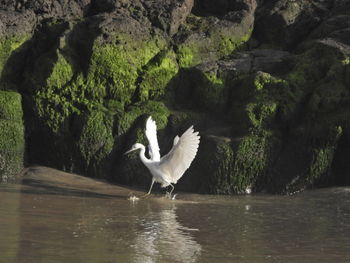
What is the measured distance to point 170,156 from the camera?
10367 millimetres

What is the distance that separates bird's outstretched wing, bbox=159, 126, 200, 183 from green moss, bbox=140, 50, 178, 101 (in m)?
2.41

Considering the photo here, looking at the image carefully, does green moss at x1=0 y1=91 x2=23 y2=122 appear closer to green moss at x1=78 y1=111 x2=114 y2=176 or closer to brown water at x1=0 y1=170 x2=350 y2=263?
green moss at x1=78 y1=111 x2=114 y2=176

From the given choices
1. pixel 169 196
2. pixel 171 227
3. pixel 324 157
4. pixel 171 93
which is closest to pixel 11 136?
pixel 171 93

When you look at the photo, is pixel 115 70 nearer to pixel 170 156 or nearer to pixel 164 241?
pixel 170 156

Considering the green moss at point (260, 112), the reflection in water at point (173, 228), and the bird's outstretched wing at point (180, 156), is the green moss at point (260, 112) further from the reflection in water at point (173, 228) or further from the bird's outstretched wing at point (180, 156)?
the bird's outstretched wing at point (180, 156)

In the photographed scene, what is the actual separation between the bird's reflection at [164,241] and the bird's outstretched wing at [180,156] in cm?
174

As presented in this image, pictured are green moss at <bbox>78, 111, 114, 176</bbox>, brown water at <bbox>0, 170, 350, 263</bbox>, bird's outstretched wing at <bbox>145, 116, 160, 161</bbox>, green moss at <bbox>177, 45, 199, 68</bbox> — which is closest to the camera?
brown water at <bbox>0, 170, 350, 263</bbox>

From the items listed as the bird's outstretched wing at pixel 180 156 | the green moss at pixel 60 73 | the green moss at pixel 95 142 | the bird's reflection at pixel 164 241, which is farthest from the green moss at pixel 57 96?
the bird's reflection at pixel 164 241

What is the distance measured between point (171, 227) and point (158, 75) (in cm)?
544

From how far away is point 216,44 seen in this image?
1385 cm

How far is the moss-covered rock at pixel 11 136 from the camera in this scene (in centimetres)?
1177

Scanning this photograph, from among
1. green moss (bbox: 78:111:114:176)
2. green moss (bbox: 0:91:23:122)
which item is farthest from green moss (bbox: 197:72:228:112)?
green moss (bbox: 0:91:23:122)

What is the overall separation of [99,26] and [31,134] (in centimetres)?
235

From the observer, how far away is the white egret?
10.1m
